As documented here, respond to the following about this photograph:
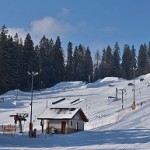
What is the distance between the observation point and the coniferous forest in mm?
113625

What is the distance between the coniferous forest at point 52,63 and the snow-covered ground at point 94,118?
6410 mm

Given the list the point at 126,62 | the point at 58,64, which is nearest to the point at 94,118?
the point at 58,64

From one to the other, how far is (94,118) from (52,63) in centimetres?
6556

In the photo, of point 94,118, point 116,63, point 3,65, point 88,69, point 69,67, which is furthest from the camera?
point 116,63

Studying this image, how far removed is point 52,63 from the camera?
446ft

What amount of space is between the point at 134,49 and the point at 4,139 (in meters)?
159

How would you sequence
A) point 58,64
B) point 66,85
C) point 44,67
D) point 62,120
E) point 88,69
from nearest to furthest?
1. point 62,120
2. point 66,85
3. point 44,67
4. point 58,64
5. point 88,69

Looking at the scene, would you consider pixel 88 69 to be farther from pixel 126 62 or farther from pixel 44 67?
pixel 44 67

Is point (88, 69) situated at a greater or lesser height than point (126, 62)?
lesser

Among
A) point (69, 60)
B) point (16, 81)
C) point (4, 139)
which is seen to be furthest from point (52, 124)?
point (69, 60)

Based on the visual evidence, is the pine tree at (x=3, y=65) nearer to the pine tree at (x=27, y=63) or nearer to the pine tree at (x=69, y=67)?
the pine tree at (x=27, y=63)

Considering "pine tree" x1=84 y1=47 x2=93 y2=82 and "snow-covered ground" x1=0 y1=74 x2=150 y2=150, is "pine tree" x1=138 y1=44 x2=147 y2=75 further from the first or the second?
"snow-covered ground" x1=0 y1=74 x2=150 y2=150

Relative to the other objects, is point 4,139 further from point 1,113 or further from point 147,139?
point 1,113

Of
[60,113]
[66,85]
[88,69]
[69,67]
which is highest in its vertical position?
[69,67]
